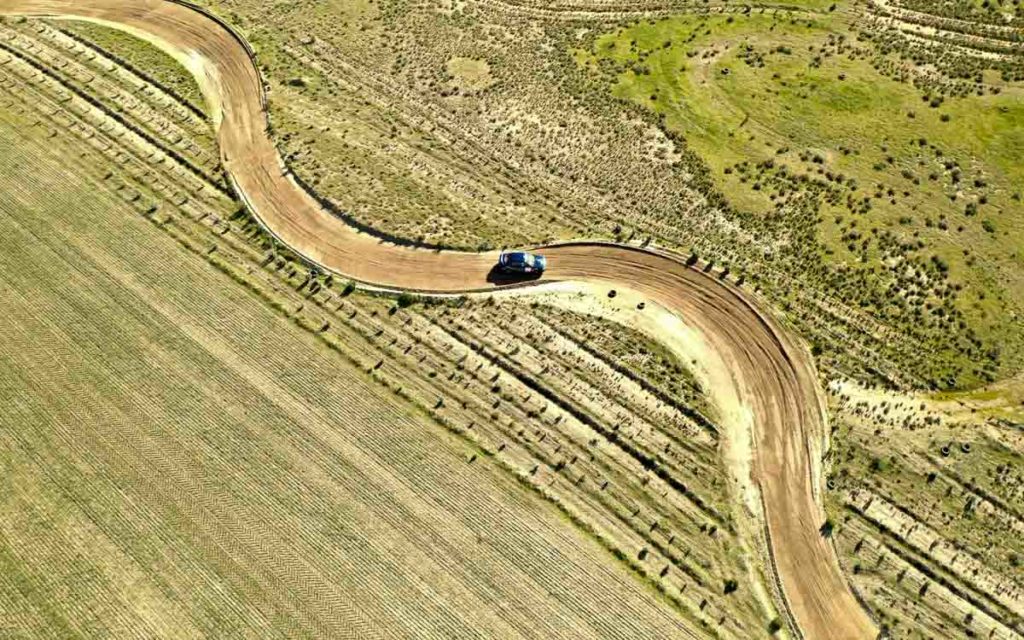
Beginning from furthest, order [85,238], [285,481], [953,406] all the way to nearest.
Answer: [85,238], [953,406], [285,481]

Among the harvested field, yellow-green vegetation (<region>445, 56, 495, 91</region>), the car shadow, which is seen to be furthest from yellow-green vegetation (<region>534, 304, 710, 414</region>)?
yellow-green vegetation (<region>445, 56, 495, 91</region>)

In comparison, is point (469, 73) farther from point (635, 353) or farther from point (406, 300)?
point (635, 353)

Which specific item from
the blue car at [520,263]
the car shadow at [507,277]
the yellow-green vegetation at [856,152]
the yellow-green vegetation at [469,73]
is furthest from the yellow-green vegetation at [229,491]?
the yellow-green vegetation at [856,152]

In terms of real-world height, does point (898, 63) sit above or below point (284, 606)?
above

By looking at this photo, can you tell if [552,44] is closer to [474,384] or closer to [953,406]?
[474,384]

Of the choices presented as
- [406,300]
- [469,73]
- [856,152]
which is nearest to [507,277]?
[406,300]

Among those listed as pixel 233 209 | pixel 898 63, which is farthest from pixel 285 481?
pixel 898 63

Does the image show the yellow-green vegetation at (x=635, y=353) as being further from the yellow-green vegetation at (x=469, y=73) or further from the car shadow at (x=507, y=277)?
the yellow-green vegetation at (x=469, y=73)

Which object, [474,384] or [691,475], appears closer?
[691,475]
